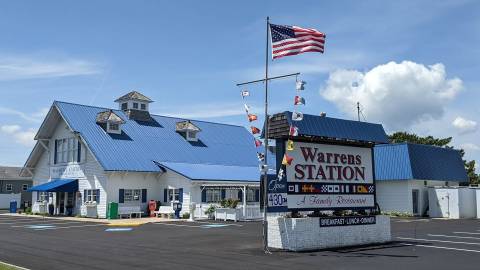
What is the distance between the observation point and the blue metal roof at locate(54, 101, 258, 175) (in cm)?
3831

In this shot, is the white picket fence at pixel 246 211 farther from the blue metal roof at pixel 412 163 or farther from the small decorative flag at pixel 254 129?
the small decorative flag at pixel 254 129

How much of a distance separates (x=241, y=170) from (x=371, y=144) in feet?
78.5

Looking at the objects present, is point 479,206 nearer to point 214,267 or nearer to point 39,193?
point 214,267

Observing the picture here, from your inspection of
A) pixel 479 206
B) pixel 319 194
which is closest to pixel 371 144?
pixel 319 194

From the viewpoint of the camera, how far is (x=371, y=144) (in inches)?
803

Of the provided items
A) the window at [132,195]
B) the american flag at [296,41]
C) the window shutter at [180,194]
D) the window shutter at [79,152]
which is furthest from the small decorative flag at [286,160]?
the window shutter at [79,152]

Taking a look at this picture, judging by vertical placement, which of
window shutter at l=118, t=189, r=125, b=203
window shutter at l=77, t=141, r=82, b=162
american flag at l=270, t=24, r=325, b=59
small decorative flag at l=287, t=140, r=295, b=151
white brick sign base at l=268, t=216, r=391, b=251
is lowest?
white brick sign base at l=268, t=216, r=391, b=251

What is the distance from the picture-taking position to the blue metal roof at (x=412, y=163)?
130 ft

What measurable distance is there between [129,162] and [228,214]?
9.37m

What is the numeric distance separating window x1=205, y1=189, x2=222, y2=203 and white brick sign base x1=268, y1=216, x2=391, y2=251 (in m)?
20.7

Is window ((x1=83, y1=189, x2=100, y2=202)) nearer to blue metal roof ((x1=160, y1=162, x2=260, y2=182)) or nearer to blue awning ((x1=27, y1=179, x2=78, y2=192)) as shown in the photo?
blue awning ((x1=27, y1=179, x2=78, y2=192))

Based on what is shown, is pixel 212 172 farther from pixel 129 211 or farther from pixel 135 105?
pixel 135 105

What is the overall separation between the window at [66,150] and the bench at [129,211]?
22.0ft

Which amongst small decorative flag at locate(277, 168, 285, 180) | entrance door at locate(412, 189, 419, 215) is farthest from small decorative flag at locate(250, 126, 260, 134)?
entrance door at locate(412, 189, 419, 215)
